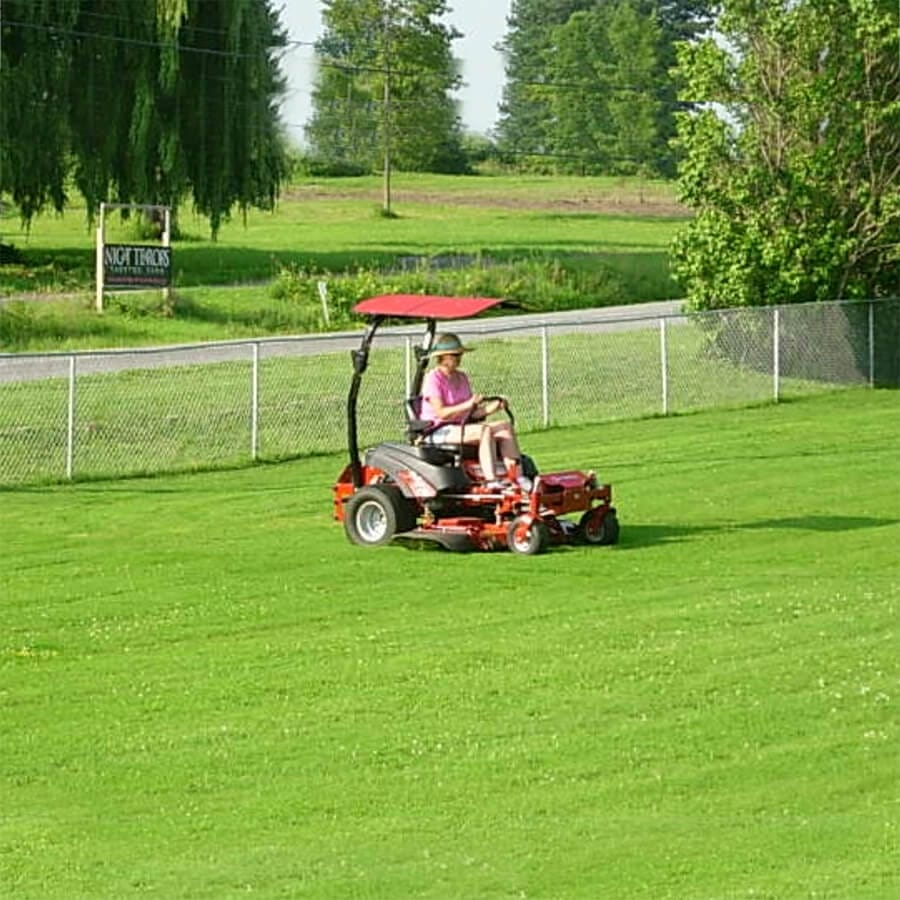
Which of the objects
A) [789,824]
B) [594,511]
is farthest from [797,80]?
[789,824]

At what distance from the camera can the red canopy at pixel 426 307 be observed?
1767 centimetres

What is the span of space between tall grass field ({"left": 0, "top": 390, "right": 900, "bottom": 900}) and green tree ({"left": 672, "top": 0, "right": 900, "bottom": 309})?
50.2ft

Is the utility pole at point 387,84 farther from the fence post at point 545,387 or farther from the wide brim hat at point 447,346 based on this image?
the wide brim hat at point 447,346

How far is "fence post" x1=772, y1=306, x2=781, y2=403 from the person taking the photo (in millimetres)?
32438

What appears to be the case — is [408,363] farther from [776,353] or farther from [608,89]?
[608,89]

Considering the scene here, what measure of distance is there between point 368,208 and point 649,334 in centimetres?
5440

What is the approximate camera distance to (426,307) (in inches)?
711

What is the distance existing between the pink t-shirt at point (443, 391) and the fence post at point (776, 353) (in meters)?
15.0

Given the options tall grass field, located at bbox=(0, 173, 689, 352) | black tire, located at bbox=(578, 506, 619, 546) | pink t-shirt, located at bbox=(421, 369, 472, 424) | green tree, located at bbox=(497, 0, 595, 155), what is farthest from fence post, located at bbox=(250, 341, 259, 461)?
green tree, located at bbox=(497, 0, 595, 155)

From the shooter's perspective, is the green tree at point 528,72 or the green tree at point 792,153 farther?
the green tree at point 528,72

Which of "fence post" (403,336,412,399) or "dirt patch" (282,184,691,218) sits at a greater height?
"dirt patch" (282,184,691,218)

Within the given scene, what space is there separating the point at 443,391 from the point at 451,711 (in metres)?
6.56

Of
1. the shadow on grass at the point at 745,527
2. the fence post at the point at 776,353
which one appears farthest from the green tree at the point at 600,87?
the shadow on grass at the point at 745,527

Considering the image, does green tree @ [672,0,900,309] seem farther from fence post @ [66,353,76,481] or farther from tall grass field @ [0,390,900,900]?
tall grass field @ [0,390,900,900]
